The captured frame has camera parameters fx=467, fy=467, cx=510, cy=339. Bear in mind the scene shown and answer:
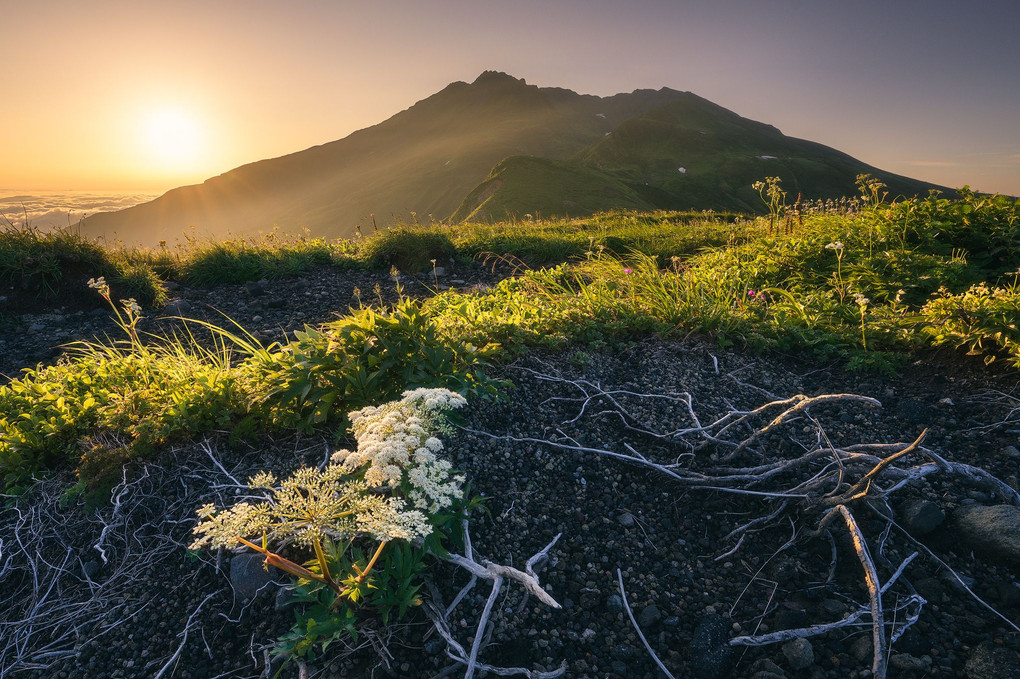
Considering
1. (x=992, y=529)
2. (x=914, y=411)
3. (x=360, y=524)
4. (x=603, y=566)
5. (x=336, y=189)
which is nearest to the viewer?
(x=360, y=524)

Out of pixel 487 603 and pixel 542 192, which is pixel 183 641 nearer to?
pixel 487 603

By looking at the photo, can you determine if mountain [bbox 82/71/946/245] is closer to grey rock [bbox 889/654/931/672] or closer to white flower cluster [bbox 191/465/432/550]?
grey rock [bbox 889/654/931/672]

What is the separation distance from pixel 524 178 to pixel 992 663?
5109 centimetres

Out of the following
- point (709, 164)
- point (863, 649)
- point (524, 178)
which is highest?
point (709, 164)

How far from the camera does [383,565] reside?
2.08 meters

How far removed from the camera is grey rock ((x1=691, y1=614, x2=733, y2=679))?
1930 millimetres

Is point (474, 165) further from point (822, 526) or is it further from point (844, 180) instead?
point (822, 526)

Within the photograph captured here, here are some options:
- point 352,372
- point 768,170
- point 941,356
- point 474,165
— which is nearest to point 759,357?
point 941,356

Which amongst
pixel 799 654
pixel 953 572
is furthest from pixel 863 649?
pixel 953 572

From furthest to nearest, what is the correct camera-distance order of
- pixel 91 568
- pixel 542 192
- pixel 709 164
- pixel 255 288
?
pixel 709 164 < pixel 542 192 < pixel 255 288 < pixel 91 568

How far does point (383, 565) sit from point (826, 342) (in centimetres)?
445

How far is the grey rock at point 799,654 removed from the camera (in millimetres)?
1881

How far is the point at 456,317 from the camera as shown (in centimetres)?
421

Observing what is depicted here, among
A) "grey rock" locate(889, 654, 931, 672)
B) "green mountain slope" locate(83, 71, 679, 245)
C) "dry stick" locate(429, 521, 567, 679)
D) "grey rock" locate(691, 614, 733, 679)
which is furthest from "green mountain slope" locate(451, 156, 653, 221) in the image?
"green mountain slope" locate(83, 71, 679, 245)
